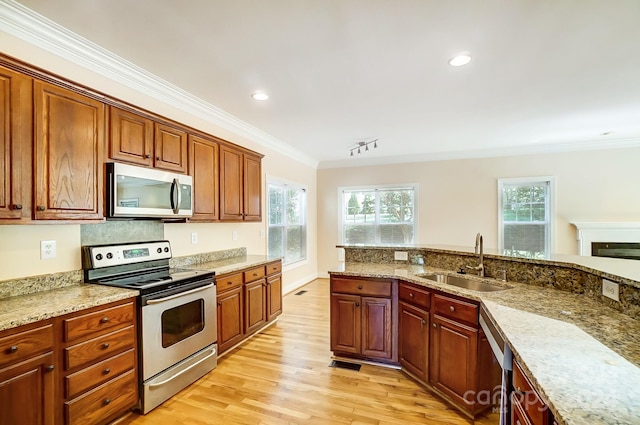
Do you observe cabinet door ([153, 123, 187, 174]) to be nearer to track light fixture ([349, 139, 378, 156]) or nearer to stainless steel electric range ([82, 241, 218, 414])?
stainless steel electric range ([82, 241, 218, 414])

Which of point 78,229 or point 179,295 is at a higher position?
point 78,229

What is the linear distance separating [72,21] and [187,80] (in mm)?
894

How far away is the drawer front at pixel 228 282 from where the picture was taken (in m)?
2.75

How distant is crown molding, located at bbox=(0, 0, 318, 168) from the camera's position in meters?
1.83

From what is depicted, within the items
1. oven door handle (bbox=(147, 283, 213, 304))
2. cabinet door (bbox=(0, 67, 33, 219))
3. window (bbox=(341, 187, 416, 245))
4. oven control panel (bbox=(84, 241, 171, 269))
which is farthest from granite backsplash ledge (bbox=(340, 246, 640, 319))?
window (bbox=(341, 187, 416, 245))

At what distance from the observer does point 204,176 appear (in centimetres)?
300

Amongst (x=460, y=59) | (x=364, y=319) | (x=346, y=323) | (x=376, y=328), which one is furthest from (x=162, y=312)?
(x=460, y=59)

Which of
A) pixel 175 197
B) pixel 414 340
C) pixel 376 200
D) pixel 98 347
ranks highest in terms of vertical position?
pixel 376 200

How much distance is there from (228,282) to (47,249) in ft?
4.55

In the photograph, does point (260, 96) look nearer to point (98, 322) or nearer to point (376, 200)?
point (98, 322)

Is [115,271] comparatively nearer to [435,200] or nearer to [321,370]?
[321,370]

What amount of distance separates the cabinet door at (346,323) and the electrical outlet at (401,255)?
73cm

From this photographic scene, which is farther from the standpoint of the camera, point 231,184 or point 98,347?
point 231,184

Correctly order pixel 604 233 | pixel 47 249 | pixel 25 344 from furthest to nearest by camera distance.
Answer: pixel 604 233, pixel 47 249, pixel 25 344
